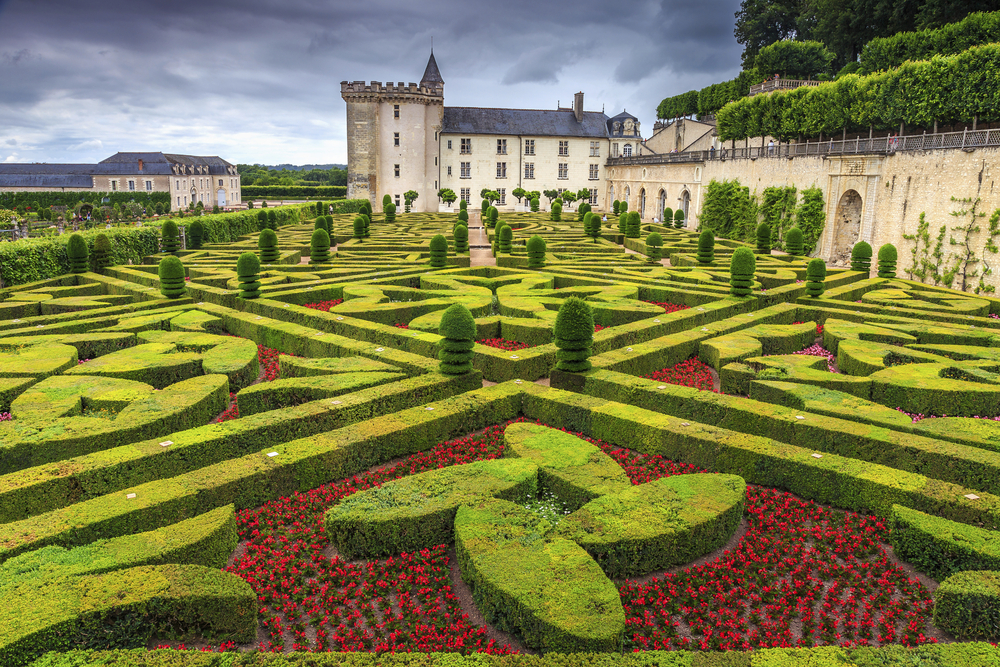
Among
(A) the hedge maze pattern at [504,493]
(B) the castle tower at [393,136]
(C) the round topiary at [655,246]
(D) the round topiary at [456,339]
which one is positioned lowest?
(A) the hedge maze pattern at [504,493]

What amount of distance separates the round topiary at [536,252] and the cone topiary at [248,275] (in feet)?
33.4

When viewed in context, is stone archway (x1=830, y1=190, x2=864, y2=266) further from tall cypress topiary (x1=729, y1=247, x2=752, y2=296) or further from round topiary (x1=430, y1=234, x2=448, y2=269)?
round topiary (x1=430, y1=234, x2=448, y2=269)

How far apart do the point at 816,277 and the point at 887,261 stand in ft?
18.9

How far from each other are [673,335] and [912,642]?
9.53m

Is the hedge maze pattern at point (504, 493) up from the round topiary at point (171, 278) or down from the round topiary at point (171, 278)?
down

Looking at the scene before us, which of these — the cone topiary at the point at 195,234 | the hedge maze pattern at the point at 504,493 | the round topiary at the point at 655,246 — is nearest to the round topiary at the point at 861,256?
the round topiary at the point at 655,246

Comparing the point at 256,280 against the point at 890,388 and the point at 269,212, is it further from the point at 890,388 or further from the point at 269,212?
the point at 269,212

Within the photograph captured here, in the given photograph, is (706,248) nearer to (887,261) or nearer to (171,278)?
(887,261)

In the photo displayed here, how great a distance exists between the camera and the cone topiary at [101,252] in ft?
78.2

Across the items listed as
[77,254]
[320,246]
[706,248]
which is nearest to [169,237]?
[77,254]

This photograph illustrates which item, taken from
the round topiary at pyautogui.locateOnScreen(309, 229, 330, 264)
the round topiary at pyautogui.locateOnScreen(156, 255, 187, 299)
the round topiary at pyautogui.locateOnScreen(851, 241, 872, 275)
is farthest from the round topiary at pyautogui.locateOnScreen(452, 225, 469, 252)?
the round topiary at pyautogui.locateOnScreen(851, 241, 872, 275)

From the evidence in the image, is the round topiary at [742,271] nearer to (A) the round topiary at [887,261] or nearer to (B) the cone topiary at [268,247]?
(A) the round topiary at [887,261]

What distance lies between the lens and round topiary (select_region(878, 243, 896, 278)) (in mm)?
22966

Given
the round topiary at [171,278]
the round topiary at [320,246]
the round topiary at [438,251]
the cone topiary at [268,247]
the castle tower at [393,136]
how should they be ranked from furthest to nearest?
1. the castle tower at [393,136]
2. the round topiary at [320,246]
3. the cone topiary at [268,247]
4. the round topiary at [438,251]
5. the round topiary at [171,278]
